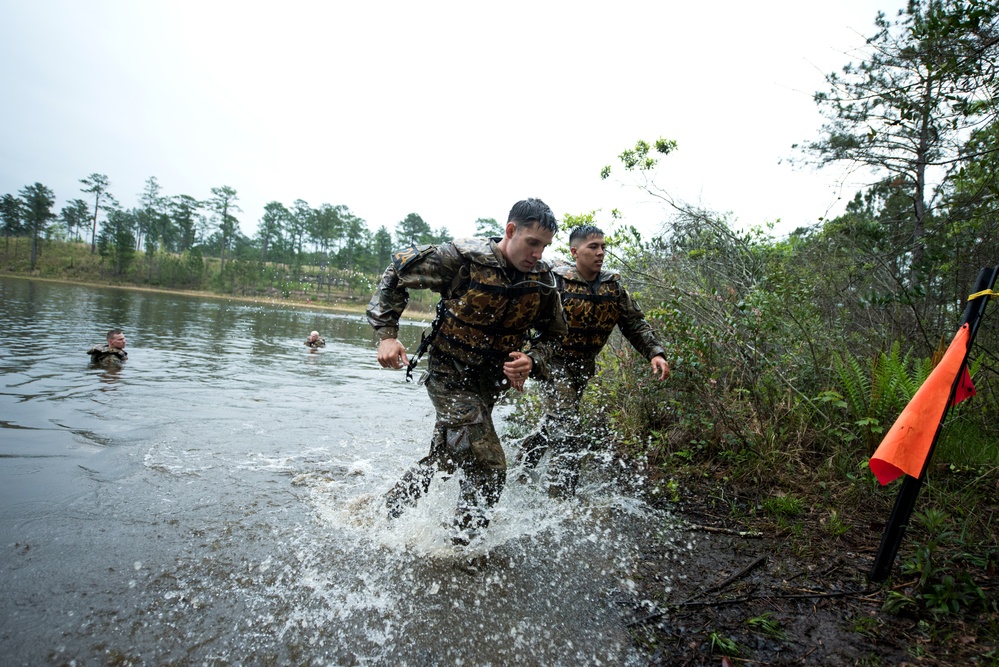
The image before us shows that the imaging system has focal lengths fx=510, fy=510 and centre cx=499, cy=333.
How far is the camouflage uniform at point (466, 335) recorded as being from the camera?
320cm

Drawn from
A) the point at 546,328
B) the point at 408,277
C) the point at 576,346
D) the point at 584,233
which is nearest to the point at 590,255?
the point at 584,233

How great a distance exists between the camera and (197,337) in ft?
51.5

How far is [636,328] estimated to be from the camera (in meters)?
4.51

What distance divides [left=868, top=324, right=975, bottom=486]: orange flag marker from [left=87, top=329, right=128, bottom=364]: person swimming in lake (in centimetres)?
1125

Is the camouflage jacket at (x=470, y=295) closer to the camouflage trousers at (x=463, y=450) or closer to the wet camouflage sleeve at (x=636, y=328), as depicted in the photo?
the camouflage trousers at (x=463, y=450)

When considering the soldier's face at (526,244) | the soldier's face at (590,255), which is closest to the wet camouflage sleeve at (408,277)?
the soldier's face at (526,244)

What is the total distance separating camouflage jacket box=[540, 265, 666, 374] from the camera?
4.27m

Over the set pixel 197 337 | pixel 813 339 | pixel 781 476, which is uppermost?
pixel 813 339

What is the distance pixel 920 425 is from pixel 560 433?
8.22 ft

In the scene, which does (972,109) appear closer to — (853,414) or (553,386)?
(853,414)

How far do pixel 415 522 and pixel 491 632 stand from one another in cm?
109

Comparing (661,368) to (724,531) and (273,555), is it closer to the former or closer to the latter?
(724,531)

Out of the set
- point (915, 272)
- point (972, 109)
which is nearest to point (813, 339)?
point (915, 272)

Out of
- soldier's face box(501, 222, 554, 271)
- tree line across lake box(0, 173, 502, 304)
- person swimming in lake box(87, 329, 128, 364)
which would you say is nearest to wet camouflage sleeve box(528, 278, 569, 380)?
soldier's face box(501, 222, 554, 271)
